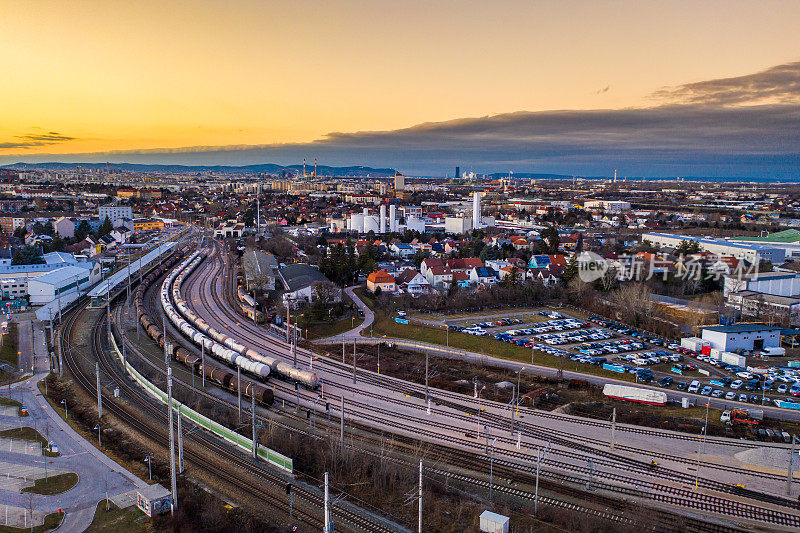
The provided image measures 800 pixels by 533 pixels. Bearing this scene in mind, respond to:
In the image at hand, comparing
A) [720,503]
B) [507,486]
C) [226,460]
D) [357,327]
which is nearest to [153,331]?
[357,327]

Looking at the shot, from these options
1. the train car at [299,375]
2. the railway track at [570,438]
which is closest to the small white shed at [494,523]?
the railway track at [570,438]

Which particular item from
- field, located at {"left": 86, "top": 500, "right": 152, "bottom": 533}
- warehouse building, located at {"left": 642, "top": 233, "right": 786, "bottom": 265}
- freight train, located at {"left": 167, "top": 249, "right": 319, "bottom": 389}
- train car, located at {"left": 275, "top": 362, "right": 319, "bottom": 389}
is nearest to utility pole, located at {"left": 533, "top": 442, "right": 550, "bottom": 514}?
train car, located at {"left": 275, "top": 362, "right": 319, "bottom": 389}

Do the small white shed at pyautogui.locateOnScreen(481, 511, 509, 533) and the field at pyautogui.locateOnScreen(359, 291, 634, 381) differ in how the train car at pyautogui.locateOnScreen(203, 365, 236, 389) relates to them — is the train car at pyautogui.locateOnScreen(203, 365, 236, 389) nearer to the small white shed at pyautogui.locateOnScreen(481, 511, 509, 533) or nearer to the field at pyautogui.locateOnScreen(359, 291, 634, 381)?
the field at pyautogui.locateOnScreen(359, 291, 634, 381)

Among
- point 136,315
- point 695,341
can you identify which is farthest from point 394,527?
point 136,315

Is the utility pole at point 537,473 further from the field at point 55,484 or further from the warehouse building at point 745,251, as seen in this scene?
the warehouse building at point 745,251

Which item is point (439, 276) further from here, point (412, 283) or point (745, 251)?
point (745, 251)

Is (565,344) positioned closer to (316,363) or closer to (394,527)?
(316,363)
